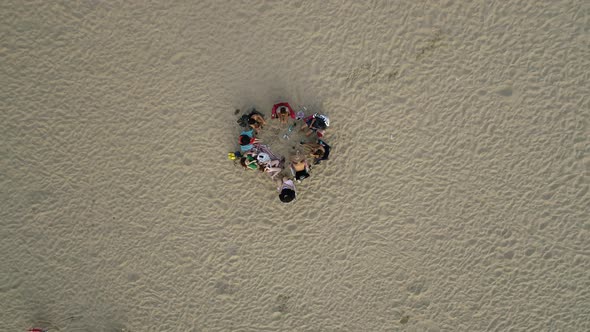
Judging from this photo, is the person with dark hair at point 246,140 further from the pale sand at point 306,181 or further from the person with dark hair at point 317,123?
the person with dark hair at point 317,123

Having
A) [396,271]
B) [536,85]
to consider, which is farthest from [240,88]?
[536,85]

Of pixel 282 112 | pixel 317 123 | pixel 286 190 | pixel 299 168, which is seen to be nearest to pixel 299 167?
pixel 299 168

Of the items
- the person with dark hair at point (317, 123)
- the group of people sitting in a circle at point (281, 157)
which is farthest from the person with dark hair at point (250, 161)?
the person with dark hair at point (317, 123)

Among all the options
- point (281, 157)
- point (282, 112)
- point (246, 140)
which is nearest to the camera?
point (282, 112)

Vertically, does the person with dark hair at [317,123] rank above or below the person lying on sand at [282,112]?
above

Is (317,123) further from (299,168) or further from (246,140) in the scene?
(246,140)

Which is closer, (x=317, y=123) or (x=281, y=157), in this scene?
(x=317, y=123)

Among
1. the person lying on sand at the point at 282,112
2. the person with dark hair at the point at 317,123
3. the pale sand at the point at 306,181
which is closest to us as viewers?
the person lying on sand at the point at 282,112
